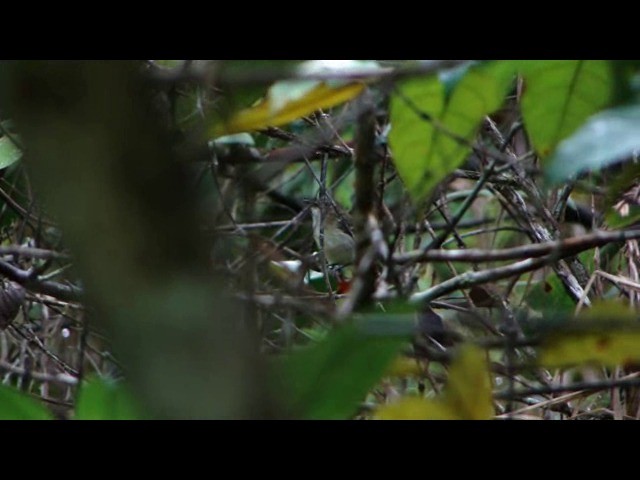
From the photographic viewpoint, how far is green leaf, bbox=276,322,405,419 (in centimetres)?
55

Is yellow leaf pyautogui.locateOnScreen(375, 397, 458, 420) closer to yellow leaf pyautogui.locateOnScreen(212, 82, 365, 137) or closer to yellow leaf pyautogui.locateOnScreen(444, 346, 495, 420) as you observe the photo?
yellow leaf pyautogui.locateOnScreen(444, 346, 495, 420)

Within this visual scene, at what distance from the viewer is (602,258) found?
77.2 inches

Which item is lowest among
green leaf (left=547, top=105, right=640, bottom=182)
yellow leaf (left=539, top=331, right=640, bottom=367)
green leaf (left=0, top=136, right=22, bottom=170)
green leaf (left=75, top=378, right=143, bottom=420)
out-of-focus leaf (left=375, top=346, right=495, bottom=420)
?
green leaf (left=75, top=378, right=143, bottom=420)

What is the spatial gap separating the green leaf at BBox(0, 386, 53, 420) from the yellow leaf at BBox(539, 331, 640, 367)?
32cm

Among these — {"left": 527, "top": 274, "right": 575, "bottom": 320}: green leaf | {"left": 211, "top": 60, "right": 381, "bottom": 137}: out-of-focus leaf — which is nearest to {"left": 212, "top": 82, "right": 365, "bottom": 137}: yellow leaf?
{"left": 211, "top": 60, "right": 381, "bottom": 137}: out-of-focus leaf

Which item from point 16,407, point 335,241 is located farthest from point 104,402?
point 335,241

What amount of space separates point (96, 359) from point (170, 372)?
191 centimetres

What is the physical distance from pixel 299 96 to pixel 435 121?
11 cm

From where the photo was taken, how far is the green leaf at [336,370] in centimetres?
55

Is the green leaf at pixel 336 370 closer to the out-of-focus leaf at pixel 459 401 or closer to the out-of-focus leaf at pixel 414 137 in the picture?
the out-of-focus leaf at pixel 459 401

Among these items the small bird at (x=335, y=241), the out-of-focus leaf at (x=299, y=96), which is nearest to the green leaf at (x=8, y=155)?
the small bird at (x=335, y=241)
